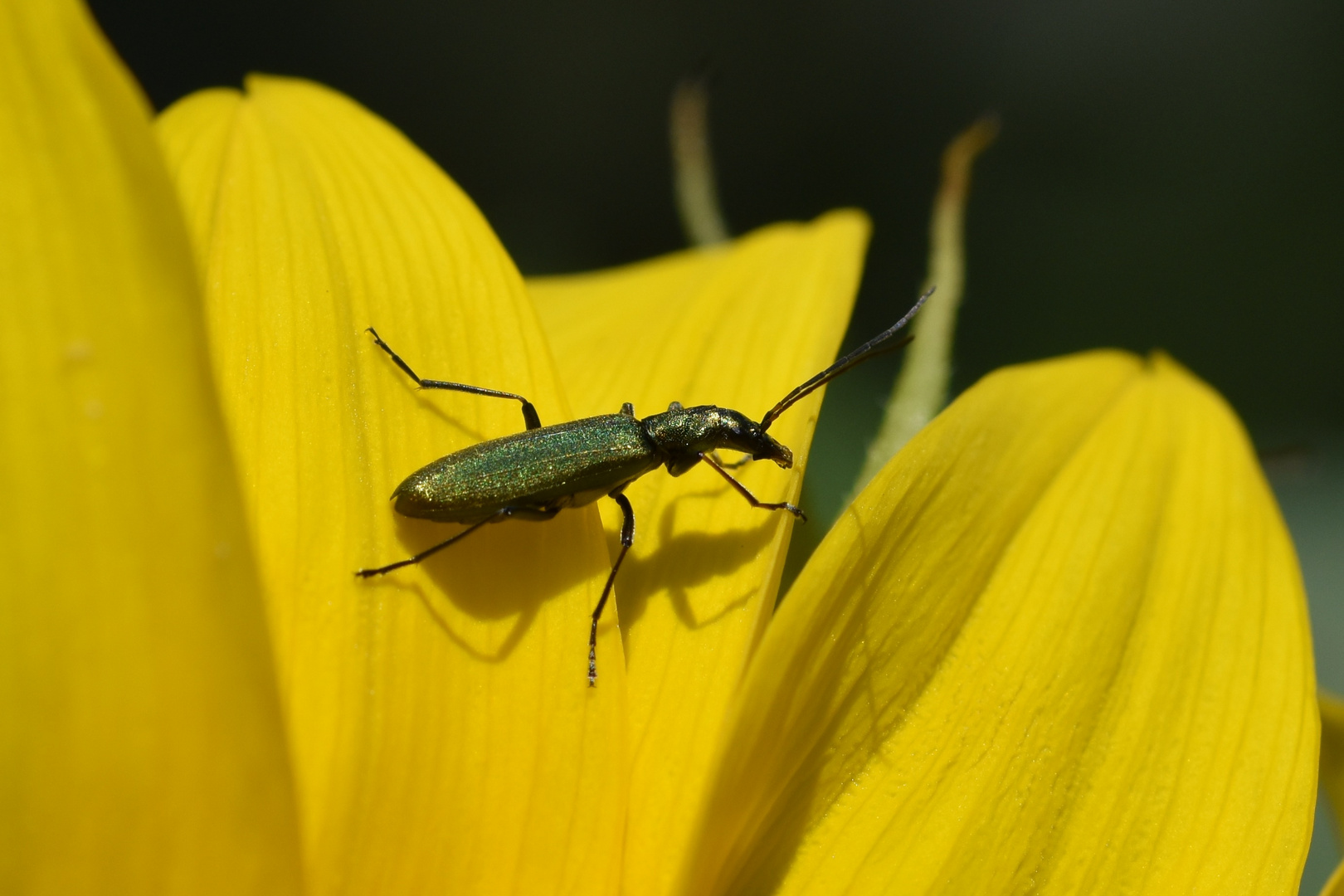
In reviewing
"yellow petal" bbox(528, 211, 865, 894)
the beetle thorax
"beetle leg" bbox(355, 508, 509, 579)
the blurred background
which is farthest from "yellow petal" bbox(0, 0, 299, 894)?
the blurred background

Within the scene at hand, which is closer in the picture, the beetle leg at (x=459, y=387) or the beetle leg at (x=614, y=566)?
the beetle leg at (x=614, y=566)

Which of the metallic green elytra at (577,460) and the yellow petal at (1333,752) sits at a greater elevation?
the metallic green elytra at (577,460)

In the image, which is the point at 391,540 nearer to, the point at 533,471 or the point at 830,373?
the point at 533,471

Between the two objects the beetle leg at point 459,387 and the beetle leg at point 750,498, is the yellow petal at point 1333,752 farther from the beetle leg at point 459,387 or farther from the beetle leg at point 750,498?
the beetle leg at point 459,387

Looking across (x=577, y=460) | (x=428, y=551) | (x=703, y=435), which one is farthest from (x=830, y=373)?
(x=428, y=551)

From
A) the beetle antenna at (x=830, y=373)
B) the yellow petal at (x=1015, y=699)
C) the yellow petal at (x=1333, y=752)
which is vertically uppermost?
the beetle antenna at (x=830, y=373)

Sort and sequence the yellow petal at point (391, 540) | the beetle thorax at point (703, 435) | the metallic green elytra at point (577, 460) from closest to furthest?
the yellow petal at point (391, 540), the metallic green elytra at point (577, 460), the beetle thorax at point (703, 435)

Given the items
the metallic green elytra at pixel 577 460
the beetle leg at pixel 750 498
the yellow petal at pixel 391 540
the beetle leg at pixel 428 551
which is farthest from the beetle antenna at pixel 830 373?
the beetle leg at pixel 428 551

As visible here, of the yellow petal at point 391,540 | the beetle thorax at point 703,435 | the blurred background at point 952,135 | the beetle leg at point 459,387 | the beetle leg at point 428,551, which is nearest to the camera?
the yellow petal at point 391,540
